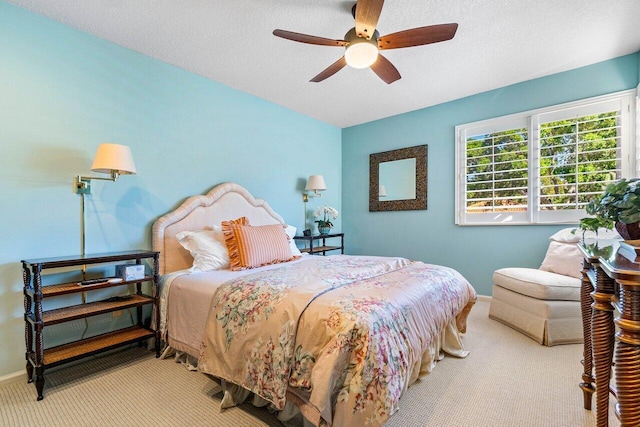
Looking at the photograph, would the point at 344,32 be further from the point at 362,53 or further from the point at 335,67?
the point at 362,53

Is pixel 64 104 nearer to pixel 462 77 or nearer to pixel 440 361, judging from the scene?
pixel 440 361

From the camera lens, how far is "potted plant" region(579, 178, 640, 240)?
1173 mm

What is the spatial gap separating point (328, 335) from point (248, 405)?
0.88 m

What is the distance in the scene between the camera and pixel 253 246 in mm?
2666

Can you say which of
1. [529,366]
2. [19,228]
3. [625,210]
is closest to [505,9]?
[625,210]

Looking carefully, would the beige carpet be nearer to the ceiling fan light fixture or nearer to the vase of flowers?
the ceiling fan light fixture

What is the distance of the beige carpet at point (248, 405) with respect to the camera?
63.6 inches

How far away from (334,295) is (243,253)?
4.17ft

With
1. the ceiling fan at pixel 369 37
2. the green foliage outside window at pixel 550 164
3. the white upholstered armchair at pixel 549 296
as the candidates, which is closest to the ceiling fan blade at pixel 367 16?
the ceiling fan at pixel 369 37

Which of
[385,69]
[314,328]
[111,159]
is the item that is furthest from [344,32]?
[314,328]

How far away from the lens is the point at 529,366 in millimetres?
2154

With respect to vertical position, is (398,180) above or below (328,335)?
above

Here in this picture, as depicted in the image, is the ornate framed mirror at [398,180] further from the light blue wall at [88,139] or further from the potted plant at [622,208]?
the potted plant at [622,208]

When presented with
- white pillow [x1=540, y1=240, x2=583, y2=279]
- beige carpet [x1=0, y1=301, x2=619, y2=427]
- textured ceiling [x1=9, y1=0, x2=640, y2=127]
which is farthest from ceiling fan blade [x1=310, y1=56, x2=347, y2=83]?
white pillow [x1=540, y1=240, x2=583, y2=279]
